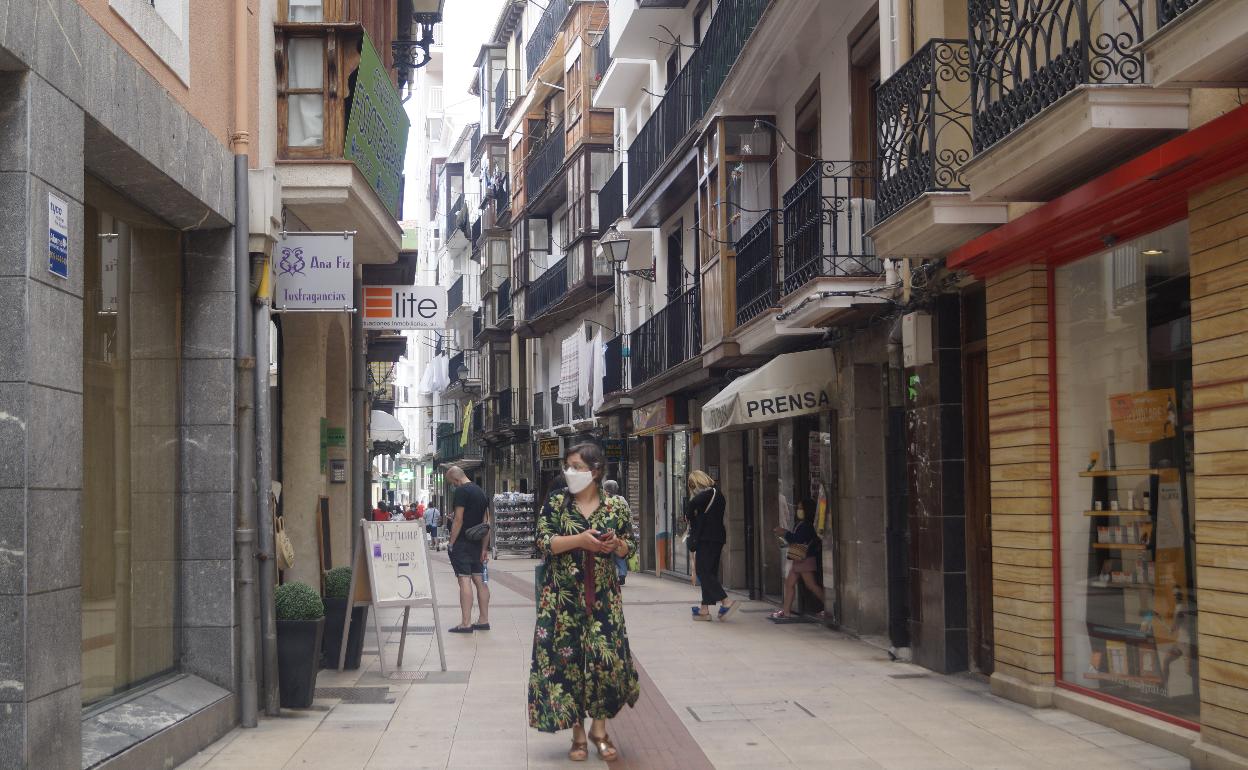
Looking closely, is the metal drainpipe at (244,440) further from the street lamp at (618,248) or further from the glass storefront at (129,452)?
the street lamp at (618,248)

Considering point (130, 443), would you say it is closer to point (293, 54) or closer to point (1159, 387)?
point (293, 54)

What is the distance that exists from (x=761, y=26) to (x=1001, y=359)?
6550mm

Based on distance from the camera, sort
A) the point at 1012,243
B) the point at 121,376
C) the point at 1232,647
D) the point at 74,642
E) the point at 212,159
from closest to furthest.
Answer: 1. the point at 74,642
2. the point at 1232,647
3. the point at 121,376
4. the point at 212,159
5. the point at 1012,243

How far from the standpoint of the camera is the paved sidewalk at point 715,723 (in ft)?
28.0

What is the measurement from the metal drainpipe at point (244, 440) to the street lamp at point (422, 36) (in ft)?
15.6

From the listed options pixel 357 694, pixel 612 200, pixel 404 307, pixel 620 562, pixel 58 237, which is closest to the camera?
pixel 58 237

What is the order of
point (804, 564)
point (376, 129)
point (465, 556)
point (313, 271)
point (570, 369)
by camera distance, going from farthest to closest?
1. point (570, 369)
2. point (804, 564)
3. point (465, 556)
4. point (376, 129)
5. point (313, 271)

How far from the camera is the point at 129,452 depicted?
28.1 ft

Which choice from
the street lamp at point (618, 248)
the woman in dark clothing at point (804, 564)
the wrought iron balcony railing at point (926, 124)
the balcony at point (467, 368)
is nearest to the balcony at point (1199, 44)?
the wrought iron balcony railing at point (926, 124)

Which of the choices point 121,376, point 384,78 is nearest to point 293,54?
point 384,78

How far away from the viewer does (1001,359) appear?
35.8ft

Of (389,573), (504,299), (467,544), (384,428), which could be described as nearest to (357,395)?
(467,544)

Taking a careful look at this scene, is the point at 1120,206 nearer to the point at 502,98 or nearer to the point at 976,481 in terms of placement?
the point at 976,481

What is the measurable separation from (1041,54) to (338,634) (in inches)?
284
